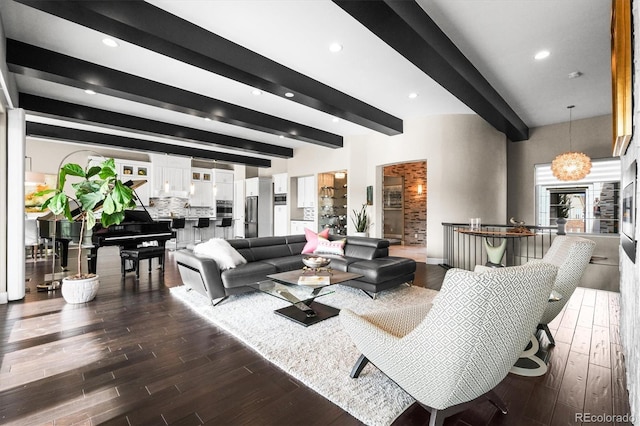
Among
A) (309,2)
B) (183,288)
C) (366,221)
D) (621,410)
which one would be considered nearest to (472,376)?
(621,410)

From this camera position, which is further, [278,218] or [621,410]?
[278,218]

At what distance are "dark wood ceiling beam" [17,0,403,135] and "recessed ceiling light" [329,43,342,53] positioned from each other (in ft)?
2.41

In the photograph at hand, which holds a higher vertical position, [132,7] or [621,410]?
[132,7]

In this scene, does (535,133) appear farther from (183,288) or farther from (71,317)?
(71,317)

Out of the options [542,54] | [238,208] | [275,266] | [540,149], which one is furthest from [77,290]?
[540,149]

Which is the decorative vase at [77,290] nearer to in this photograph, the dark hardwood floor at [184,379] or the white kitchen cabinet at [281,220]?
the dark hardwood floor at [184,379]

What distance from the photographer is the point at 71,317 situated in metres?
3.17

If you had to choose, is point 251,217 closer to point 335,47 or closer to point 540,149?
point 335,47

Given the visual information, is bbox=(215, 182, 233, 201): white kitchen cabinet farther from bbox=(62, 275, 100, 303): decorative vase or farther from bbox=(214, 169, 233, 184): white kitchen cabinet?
bbox=(62, 275, 100, 303): decorative vase

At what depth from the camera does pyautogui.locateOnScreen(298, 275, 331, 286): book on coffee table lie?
2.97 m

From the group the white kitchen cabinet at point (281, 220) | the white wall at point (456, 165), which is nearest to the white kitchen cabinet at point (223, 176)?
the white kitchen cabinet at point (281, 220)

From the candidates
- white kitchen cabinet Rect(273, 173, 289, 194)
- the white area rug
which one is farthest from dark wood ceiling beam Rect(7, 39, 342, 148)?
white kitchen cabinet Rect(273, 173, 289, 194)

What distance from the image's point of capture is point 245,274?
143 inches

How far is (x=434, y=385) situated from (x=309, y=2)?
303 centimetres
